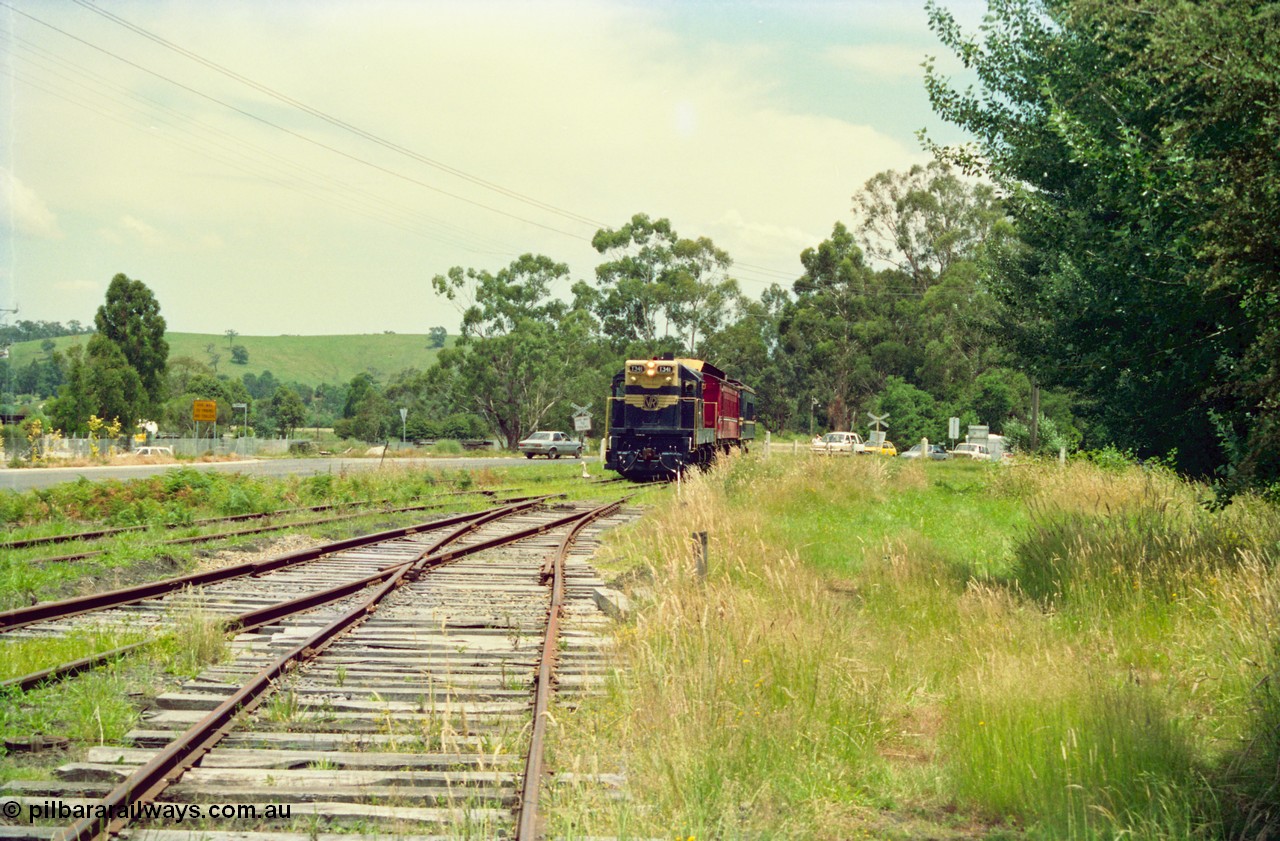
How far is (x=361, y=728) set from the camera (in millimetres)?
6254

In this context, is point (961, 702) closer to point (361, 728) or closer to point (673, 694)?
point (673, 694)

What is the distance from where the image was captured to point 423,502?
2534 cm

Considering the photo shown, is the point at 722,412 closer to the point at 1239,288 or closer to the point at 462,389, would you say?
the point at 1239,288

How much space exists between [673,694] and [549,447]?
53499mm

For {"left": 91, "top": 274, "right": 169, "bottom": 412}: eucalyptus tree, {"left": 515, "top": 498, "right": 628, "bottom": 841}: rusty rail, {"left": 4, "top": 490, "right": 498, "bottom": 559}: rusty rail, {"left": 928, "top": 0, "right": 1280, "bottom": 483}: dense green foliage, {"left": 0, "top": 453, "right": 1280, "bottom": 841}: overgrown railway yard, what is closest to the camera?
{"left": 515, "top": 498, "right": 628, "bottom": 841}: rusty rail

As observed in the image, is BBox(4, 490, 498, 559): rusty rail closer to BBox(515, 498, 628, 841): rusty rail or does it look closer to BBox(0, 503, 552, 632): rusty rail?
BBox(0, 503, 552, 632): rusty rail

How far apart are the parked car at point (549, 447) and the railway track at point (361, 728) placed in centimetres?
4794

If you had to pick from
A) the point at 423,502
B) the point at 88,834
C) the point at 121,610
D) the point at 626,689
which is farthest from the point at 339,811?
the point at 423,502

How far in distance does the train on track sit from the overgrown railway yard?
17.2 m

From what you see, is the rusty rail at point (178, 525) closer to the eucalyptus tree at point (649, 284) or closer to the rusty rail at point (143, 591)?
the rusty rail at point (143, 591)

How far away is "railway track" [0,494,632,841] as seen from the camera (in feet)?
15.8

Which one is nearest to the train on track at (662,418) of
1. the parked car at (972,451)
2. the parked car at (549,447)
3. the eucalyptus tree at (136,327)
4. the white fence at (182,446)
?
the parked car at (972,451)

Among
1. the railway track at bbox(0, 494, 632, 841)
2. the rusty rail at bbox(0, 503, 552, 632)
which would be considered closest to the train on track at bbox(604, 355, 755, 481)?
the rusty rail at bbox(0, 503, 552, 632)

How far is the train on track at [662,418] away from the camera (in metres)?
30.7
